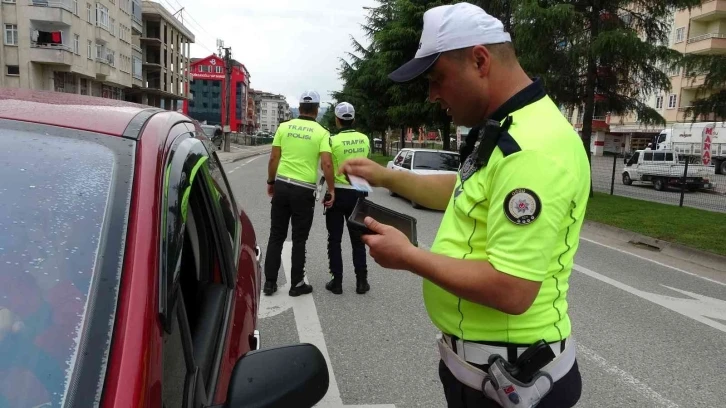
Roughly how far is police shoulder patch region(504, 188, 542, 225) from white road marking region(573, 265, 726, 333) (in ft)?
15.8

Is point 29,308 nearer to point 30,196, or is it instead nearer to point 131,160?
point 30,196

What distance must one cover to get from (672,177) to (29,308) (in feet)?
84.5

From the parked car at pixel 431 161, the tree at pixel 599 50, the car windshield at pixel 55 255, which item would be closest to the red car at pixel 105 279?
the car windshield at pixel 55 255

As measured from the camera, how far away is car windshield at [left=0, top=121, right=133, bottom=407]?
3.58 ft

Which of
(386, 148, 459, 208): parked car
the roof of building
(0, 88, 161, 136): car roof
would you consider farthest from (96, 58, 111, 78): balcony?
(0, 88, 161, 136): car roof

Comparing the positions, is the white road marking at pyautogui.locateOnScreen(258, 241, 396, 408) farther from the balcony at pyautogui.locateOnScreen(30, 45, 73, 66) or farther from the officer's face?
the balcony at pyautogui.locateOnScreen(30, 45, 73, 66)

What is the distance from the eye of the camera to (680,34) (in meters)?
49.2

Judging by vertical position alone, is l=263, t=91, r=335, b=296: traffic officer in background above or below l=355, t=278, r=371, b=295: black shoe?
above

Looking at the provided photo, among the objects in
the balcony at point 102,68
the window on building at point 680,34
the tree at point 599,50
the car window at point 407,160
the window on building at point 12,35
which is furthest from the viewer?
the balcony at point 102,68

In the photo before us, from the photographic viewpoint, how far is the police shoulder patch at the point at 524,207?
4.54 feet

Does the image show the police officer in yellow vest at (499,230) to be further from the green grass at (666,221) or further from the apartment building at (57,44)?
the apartment building at (57,44)

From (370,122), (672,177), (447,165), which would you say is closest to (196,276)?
(447,165)

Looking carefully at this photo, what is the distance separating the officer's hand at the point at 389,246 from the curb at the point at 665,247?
27.3ft

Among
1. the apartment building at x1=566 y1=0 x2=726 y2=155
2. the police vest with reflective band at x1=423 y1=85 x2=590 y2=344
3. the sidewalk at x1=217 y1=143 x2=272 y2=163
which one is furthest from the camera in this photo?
the apartment building at x1=566 y1=0 x2=726 y2=155
